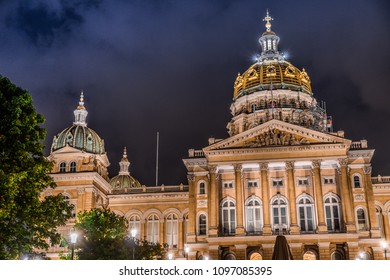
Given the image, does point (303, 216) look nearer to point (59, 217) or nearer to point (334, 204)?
point (334, 204)

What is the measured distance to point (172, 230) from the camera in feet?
216

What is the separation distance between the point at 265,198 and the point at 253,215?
245cm

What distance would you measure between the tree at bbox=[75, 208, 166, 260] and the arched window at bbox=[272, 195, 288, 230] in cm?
1384

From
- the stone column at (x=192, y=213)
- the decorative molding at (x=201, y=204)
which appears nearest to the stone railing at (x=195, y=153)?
the stone column at (x=192, y=213)

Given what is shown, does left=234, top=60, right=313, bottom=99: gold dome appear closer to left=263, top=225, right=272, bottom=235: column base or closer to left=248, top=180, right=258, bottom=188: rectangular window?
left=248, top=180, right=258, bottom=188: rectangular window

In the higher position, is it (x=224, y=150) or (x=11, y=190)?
(x=224, y=150)

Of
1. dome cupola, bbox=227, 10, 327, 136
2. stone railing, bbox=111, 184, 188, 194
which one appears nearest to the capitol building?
stone railing, bbox=111, 184, 188, 194

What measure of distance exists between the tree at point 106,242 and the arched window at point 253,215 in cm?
1201

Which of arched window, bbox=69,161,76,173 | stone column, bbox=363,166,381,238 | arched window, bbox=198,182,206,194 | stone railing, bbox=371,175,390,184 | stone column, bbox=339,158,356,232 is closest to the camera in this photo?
stone column, bbox=339,158,356,232

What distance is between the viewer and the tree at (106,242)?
38688mm

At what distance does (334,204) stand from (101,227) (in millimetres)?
24128

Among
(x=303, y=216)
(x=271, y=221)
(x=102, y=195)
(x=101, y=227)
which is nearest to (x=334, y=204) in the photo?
(x=303, y=216)

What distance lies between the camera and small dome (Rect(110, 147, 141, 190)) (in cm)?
8288

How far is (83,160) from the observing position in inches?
2554
